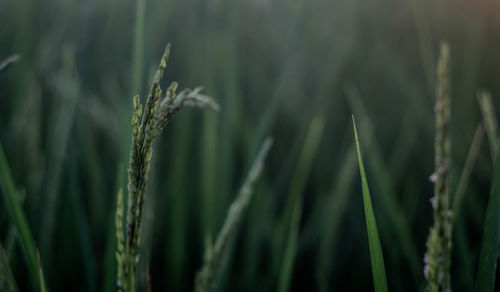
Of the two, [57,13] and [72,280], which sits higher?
[57,13]

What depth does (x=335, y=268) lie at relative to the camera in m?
0.87

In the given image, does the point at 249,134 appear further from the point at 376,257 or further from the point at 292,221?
the point at 376,257

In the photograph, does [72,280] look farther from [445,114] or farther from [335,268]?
[445,114]

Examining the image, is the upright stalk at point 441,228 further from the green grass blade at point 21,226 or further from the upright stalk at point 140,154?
the green grass blade at point 21,226

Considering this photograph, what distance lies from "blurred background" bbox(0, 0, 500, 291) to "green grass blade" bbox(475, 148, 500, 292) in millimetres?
237

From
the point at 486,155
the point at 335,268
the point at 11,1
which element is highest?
the point at 11,1

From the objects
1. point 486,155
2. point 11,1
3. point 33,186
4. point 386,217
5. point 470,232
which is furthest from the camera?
point 11,1

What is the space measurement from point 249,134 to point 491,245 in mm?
644

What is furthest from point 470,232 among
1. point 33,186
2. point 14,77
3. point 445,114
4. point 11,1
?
point 11,1

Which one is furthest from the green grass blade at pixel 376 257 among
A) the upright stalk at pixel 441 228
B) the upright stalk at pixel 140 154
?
the upright stalk at pixel 140 154

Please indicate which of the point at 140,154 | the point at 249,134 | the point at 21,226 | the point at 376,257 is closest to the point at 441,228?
the point at 376,257

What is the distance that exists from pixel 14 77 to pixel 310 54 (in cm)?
90

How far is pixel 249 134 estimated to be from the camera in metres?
0.97

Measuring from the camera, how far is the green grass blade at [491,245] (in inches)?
14.2
